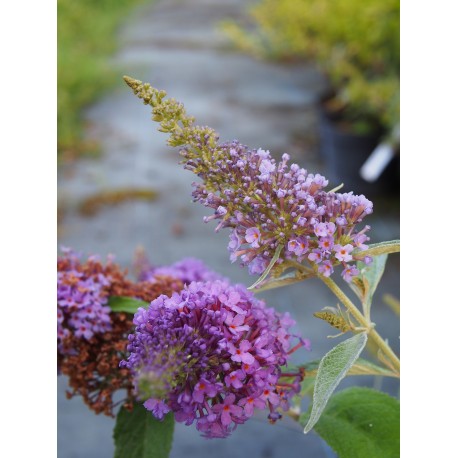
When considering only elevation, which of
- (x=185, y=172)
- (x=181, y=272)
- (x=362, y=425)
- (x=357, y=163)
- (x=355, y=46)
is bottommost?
(x=362, y=425)

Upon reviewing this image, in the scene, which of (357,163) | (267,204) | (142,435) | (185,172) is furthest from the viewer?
(185,172)

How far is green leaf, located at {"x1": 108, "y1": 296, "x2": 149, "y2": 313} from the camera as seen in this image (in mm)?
482

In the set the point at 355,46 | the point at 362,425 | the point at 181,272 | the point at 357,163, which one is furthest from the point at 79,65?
the point at 362,425

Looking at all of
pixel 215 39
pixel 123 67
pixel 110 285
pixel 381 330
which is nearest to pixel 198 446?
pixel 381 330

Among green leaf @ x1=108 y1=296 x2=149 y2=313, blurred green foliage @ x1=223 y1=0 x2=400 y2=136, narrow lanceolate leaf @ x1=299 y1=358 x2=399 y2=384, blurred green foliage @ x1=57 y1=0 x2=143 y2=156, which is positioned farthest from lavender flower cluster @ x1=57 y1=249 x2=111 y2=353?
blurred green foliage @ x1=57 y1=0 x2=143 y2=156

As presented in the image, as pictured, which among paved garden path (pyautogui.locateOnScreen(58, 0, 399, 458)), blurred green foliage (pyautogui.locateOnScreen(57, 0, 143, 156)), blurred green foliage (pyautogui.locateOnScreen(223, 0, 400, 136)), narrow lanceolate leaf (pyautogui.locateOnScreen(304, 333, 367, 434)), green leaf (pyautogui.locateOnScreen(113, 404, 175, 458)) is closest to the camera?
narrow lanceolate leaf (pyautogui.locateOnScreen(304, 333, 367, 434))

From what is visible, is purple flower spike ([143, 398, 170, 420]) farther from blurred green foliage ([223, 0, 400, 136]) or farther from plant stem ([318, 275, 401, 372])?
blurred green foliage ([223, 0, 400, 136])

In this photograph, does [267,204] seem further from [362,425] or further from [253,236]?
[362,425]

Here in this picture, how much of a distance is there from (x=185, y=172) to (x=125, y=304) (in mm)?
1985

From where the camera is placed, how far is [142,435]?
1.59 ft

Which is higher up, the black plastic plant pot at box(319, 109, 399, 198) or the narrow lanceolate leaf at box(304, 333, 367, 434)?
the black plastic plant pot at box(319, 109, 399, 198)

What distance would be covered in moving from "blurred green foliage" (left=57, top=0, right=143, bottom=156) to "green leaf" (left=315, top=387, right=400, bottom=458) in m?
2.18
